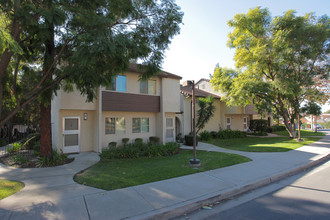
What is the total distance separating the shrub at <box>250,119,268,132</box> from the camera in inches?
982

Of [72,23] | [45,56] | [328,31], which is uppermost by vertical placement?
[328,31]

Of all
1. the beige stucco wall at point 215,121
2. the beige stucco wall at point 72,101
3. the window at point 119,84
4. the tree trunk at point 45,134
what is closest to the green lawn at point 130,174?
the tree trunk at point 45,134

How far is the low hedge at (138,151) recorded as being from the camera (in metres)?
9.58

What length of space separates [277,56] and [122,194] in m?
16.0

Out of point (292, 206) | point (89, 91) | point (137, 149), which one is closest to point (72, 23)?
point (89, 91)

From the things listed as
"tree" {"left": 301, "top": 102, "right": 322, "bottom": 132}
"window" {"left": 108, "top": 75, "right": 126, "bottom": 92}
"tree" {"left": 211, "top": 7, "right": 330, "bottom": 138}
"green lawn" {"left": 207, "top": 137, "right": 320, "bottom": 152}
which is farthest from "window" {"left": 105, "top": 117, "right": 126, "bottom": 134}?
"tree" {"left": 301, "top": 102, "right": 322, "bottom": 132}

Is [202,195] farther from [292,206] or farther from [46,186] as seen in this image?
[46,186]

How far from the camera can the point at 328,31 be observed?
603 inches

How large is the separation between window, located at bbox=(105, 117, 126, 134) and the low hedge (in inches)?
99.2

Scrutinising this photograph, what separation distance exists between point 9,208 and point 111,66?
474 cm

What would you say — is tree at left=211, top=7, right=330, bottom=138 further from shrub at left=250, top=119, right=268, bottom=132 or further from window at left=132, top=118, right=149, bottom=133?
window at left=132, top=118, right=149, bottom=133

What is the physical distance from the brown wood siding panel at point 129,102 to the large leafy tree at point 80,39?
3.62 metres

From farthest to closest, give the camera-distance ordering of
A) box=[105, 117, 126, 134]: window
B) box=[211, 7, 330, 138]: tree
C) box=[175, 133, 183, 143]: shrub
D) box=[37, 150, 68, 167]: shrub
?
1. box=[175, 133, 183, 143]: shrub
2. box=[211, 7, 330, 138]: tree
3. box=[105, 117, 126, 134]: window
4. box=[37, 150, 68, 167]: shrub

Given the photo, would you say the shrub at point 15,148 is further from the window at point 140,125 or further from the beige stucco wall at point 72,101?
the window at point 140,125
